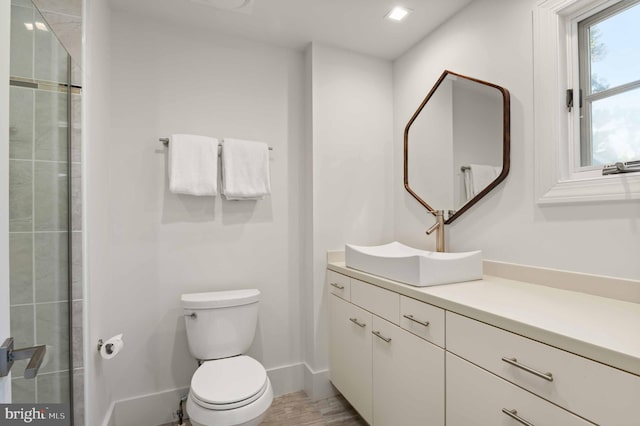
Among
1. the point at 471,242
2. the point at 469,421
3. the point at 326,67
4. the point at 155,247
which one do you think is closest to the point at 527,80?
the point at 471,242

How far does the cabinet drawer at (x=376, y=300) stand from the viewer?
1400 millimetres

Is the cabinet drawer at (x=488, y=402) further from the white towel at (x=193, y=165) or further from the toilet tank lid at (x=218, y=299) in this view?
the white towel at (x=193, y=165)

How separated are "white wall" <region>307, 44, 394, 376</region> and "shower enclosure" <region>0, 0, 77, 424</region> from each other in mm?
1293

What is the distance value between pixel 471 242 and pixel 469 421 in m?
0.94

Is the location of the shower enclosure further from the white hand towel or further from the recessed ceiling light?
the white hand towel

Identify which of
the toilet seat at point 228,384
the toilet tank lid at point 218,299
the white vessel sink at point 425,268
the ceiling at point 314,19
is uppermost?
the ceiling at point 314,19

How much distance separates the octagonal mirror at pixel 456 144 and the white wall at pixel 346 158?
24 cm

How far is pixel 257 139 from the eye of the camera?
2088 mm

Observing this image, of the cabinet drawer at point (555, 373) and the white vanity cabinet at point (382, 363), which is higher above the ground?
the cabinet drawer at point (555, 373)

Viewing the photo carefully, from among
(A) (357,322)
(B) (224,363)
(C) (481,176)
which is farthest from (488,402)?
(B) (224,363)

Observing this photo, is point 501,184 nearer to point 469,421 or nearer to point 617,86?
point 617,86

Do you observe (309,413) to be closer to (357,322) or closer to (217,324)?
(357,322)

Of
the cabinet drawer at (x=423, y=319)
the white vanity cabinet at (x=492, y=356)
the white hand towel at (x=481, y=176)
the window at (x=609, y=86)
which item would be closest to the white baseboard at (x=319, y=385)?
the white vanity cabinet at (x=492, y=356)

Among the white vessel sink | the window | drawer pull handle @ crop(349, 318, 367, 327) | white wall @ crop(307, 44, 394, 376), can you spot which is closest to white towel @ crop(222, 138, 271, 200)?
white wall @ crop(307, 44, 394, 376)
